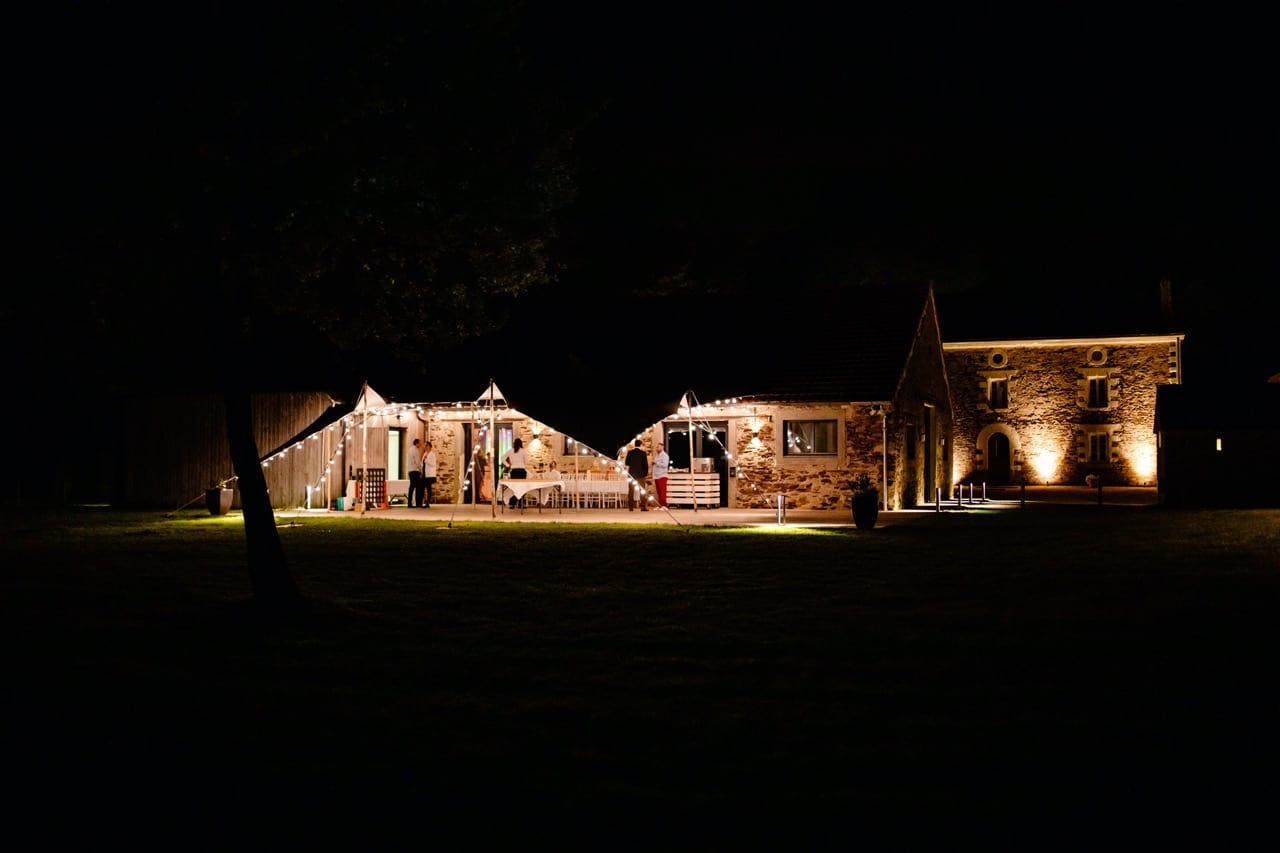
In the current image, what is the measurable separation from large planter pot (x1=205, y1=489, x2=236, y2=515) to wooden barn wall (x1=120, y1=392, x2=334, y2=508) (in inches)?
64.7

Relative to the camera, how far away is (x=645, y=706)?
595 cm

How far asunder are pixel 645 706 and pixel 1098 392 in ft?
121

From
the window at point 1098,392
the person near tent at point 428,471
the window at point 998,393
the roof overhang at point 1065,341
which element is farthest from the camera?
the window at point 998,393

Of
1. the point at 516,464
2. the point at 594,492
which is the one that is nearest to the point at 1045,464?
the point at 594,492

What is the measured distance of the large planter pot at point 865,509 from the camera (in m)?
17.6

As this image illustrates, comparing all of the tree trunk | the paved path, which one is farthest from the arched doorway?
the tree trunk

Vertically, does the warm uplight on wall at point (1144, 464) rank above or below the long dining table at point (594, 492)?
above

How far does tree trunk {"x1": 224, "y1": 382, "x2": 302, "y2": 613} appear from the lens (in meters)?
9.41

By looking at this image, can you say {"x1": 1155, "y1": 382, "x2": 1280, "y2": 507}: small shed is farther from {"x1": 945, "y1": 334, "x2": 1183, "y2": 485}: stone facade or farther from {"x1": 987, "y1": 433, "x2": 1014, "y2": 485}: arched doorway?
{"x1": 987, "y1": 433, "x2": 1014, "y2": 485}: arched doorway

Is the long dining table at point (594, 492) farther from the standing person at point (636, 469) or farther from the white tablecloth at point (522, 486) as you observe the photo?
the white tablecloth at point (522, 486)

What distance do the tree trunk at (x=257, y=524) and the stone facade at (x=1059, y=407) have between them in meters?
32.5

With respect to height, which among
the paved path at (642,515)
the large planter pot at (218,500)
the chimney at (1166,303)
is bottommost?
the paved path at (642,515)

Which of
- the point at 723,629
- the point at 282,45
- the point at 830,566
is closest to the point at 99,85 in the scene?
the point at 282,45

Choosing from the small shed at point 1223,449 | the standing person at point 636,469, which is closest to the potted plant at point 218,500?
the standing person at point 636,469
